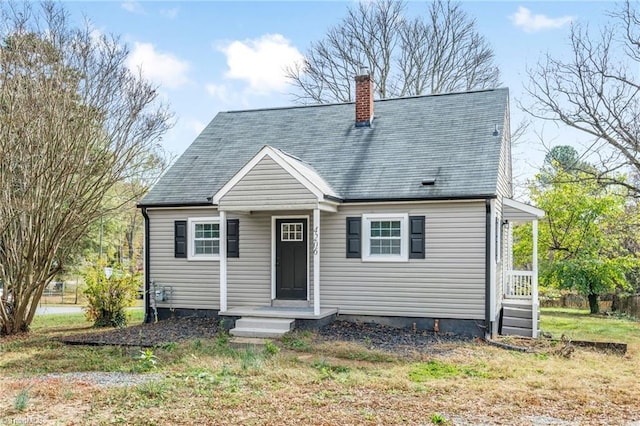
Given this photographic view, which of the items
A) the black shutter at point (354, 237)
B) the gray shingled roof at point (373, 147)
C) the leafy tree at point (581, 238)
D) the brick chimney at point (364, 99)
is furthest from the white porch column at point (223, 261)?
the leafy tree at point (581, 238)

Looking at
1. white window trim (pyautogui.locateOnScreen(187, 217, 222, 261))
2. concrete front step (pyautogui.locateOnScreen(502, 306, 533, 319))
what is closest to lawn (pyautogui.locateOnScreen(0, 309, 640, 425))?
concrete front step (pyautogui.locateOnScreen(502, 306, 533, 319))

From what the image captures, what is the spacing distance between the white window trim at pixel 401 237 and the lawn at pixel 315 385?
2371 millimetres

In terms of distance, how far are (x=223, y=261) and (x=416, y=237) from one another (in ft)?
14.4

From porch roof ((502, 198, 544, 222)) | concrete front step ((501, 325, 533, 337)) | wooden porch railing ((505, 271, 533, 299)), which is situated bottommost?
concrete front step ((501, 325, 533, 337))

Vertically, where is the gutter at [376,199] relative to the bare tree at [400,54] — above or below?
below

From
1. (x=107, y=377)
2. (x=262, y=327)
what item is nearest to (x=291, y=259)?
(x=262, y=327)

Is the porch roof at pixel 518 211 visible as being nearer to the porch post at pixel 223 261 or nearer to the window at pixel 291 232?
the window at pixel 291 232

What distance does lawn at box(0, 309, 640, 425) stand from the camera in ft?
19.5

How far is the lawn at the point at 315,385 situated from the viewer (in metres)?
5.93

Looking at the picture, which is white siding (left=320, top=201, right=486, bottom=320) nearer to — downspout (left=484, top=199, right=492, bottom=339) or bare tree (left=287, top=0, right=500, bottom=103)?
downspout (left=484, top=199, right=492, bottom=339)

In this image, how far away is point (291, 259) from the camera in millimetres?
12711

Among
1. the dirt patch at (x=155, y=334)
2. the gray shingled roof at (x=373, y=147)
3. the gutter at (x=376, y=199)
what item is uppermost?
the gray shingled roof at (x=373, y=147)

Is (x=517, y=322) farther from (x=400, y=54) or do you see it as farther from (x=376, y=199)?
(x=400, y=54)

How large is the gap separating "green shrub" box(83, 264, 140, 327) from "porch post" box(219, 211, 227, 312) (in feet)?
10.7
